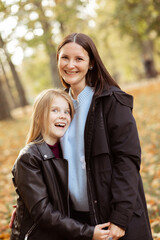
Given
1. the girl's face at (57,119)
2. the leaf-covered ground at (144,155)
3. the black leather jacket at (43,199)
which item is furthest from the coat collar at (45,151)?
the leaf-covered ground at (144,155)

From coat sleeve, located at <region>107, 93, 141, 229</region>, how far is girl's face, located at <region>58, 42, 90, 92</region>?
0.43 m

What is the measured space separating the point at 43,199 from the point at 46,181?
14 centimetres

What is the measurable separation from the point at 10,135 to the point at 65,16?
481cm

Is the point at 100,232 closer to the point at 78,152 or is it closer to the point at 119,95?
the point at 78,152

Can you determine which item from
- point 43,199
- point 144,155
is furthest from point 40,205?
point 144,155

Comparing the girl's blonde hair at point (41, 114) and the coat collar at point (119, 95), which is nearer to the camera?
the coat collar at point (119, 95)

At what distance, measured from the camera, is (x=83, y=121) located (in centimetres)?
226

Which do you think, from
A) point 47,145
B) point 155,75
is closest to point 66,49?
→ point 47,145

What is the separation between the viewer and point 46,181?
208 centimetres

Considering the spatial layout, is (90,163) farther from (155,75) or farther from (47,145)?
(155,75)

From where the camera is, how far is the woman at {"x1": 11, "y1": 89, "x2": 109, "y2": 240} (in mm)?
1995

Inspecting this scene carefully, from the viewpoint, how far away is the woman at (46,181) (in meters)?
2.00

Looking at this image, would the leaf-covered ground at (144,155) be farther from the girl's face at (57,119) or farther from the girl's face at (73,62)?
the girl's face at (73,62)

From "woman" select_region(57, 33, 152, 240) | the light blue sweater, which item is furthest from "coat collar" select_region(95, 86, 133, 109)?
the light blue sweater
